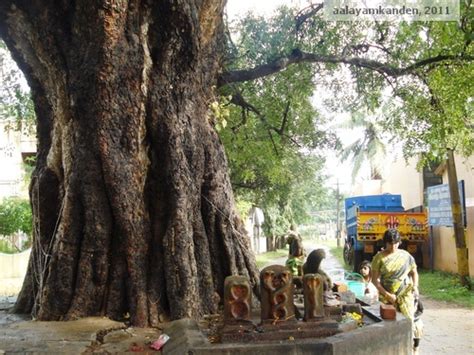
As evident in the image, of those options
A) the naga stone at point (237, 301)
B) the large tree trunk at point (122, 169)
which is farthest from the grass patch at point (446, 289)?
the naga stone at point (237, 301)

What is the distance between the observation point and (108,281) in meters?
5.02

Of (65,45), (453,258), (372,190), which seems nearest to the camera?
(65,45)

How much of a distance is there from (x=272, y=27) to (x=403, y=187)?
14.5 metres

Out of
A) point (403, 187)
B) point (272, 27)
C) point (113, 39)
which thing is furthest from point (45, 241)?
point (403, 187)

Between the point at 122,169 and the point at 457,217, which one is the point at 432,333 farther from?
the point at 122,169

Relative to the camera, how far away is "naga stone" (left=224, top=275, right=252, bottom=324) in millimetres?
3828

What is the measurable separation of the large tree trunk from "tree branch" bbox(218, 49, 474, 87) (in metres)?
2.14

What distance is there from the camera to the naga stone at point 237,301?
12.6 feet

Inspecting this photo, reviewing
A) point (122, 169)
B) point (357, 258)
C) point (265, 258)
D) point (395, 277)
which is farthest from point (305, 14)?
point (265, 258)

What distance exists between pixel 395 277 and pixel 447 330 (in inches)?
139

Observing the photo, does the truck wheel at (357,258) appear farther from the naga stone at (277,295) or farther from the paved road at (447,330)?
the naga stone at (277,295)

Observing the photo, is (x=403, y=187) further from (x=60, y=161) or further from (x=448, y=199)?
(x=60, y=161)

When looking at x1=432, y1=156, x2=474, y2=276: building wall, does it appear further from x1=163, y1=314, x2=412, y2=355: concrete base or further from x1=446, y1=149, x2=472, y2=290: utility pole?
x1=163, y1=314, x2=412, y2=355: concrete base

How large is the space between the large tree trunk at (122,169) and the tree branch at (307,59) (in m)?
2.14
